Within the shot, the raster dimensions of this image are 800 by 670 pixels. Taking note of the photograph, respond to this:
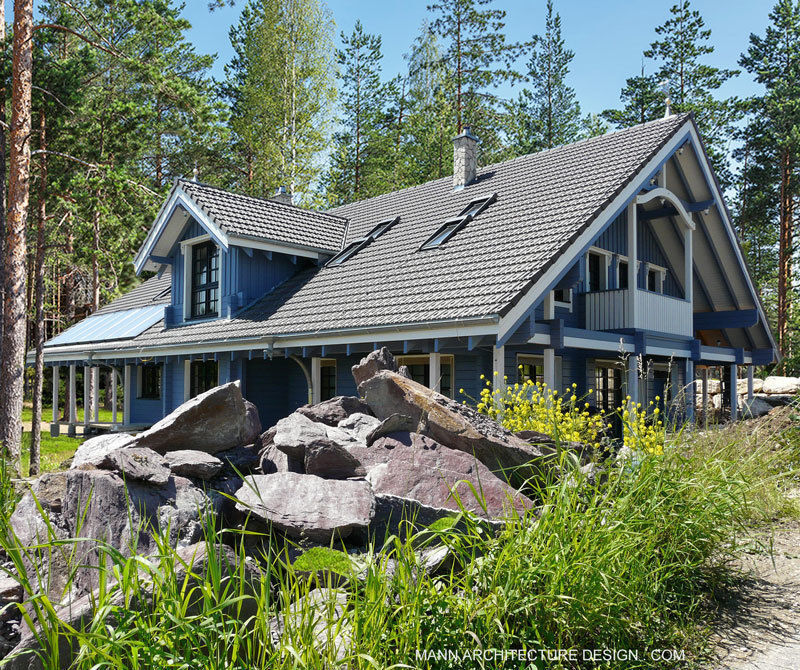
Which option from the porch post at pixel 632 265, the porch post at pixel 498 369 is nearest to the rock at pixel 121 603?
the porch post at pixel 498 369

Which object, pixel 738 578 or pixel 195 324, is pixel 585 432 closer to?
pixel 738 578

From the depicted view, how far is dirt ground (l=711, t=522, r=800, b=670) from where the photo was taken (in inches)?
143

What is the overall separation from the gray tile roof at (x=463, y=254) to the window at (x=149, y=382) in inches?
85.9

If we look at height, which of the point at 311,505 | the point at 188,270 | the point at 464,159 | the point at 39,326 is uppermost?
the point at 464,159

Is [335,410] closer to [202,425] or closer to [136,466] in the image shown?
[202,425]

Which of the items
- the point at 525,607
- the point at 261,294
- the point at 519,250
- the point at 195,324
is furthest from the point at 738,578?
the point at 195,324

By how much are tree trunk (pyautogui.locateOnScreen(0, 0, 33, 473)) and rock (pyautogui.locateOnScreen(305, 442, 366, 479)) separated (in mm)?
8501

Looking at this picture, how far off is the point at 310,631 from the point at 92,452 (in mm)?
3248

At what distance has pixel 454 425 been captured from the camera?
539cm

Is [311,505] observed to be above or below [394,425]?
below

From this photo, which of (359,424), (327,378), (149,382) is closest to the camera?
(359,424)

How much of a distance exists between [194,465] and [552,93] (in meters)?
36.2

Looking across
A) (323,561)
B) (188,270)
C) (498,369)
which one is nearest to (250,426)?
(323,561)

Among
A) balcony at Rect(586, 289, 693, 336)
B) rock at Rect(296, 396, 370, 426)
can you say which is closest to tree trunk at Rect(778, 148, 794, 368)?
balcony at Rect(586, 289, 693, 336)
